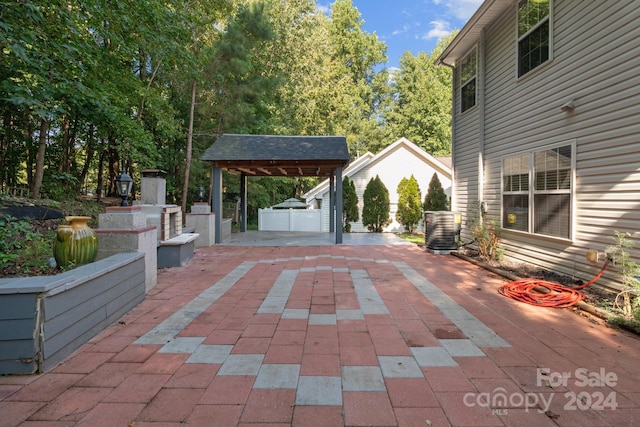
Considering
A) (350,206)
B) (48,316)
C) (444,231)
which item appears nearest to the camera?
(48,316)

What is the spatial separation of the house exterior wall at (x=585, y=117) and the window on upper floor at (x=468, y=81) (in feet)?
4.32

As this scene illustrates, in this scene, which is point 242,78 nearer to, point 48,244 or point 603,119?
point 48,244

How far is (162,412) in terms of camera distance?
77.2 inches

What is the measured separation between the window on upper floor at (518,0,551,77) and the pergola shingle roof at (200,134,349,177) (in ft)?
16.3

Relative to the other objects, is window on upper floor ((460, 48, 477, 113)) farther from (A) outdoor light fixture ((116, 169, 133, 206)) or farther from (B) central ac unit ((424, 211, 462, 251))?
(A) outdoor light fixture ((116, 169, 133, 206))

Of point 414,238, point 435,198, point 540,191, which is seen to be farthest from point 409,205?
point 540,191

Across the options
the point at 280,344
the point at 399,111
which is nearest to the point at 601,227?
the point at 280,344

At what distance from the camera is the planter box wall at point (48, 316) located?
2326mm

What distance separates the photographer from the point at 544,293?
4496mm

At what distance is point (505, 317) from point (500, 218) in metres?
4.07

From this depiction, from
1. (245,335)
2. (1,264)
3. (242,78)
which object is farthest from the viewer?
(242,78)

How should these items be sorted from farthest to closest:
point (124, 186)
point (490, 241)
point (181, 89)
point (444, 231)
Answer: point (181, 89) → point (444, 231) → point (490, 241) → point (124, 186)

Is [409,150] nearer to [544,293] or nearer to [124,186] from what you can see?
[544,293]

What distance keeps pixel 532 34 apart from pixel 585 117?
2.36 metres
